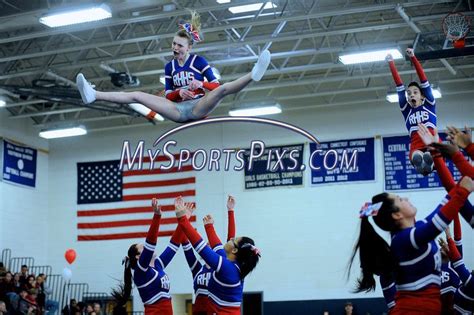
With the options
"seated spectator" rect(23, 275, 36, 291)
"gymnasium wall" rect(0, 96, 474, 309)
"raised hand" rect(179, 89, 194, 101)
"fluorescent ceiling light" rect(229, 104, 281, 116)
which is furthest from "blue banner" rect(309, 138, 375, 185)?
"raised hand" rect(179, 89, 194, 101)

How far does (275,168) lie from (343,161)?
1788mm

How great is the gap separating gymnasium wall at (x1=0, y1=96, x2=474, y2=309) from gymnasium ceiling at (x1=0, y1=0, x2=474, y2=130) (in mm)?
560

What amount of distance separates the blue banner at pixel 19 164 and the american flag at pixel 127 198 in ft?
4.79

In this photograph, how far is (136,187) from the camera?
20500 mm

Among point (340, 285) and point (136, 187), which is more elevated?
point (136, 187)

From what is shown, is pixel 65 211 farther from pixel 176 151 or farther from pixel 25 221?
pixel 176 151

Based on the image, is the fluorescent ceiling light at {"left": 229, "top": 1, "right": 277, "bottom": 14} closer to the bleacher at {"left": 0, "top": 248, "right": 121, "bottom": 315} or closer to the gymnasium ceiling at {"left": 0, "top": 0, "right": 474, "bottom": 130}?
the gymnasium ceiling at {"left": 0, "top": 0, "right": 474, "bottom": 130}

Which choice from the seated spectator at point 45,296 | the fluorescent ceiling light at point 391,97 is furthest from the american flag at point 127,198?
the fluorescent ceiling light at point 391,97

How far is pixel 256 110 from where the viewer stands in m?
18.3

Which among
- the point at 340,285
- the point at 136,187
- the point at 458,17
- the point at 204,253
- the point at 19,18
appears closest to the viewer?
the point at 204,253

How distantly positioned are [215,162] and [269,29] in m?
4.43

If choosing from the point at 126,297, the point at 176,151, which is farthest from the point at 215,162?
the point at 126,297

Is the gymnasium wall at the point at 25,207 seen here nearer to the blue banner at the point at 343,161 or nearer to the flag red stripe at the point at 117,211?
the flag red stripe at the point at 117,211

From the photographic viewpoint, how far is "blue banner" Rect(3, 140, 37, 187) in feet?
65.5
